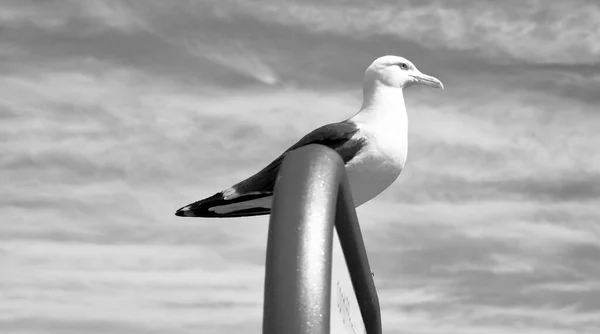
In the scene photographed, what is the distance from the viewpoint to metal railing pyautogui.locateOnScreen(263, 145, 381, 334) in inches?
69.4

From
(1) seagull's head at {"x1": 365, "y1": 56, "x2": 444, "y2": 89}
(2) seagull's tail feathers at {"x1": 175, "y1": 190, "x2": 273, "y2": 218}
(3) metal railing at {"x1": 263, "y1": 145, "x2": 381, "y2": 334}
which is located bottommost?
(3) metal railing at {"x1": 263, "y1": 145, "x2": 381, "y2": 334}

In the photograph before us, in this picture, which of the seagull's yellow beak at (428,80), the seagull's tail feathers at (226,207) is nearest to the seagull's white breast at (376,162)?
the seagull's tail feathers at (226,207)

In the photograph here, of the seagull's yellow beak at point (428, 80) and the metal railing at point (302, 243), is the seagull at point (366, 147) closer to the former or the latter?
the seagull's yellow beak at point (428, 80)

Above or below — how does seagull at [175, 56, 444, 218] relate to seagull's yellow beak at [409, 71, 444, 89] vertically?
below

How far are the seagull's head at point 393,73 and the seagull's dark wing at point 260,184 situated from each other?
3.00 ft

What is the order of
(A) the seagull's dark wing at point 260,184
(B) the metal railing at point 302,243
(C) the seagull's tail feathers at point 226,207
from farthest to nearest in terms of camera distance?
(C) the seagull's tail feathers at point 226,207 → (A) the seagull's dark wing at point 260,184 → (B) the metal railing at point 302,243

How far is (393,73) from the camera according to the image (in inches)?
348

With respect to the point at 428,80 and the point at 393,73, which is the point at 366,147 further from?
the point at 428,80

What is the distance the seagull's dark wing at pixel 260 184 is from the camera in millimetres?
7590

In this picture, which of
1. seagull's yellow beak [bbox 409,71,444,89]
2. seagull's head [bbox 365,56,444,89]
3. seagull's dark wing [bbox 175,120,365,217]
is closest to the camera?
seagull's dark wing [bbox 175,120,365,217]

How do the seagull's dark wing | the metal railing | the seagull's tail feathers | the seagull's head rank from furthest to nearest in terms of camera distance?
the seagull's head < the seagull's tail feathers < the seagull's dark wing < the metal railing

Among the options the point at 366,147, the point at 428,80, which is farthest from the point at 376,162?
the point at 428,80

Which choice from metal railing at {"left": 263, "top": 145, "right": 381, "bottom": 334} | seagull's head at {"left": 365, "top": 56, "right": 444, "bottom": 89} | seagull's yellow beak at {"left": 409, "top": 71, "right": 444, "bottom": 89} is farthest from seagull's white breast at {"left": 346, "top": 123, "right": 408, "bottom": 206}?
→ metal railing at {"left": 263, "top": 145, "right": 381, "bottom": 334}

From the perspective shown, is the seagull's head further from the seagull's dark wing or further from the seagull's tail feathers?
the seagull's tail feathers
